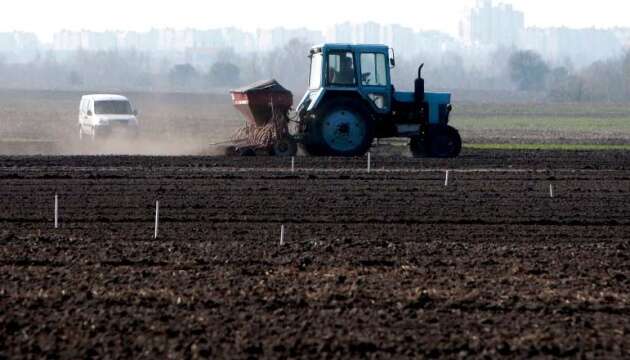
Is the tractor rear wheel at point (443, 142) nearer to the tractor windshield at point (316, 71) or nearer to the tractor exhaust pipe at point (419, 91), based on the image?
the tractor exhaust pipe at point (419, 91)

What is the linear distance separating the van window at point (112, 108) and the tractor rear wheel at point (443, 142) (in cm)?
1199

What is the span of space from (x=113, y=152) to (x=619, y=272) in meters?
23.7

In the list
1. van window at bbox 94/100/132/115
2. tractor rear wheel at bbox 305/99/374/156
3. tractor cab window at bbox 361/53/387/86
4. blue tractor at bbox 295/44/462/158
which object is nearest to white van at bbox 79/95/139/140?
van window at bbox 94/100/132/115

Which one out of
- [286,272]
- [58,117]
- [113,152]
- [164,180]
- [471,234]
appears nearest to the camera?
[286,272]

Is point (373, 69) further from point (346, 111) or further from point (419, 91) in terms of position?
point (419, 91)

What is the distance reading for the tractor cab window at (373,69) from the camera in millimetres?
29625

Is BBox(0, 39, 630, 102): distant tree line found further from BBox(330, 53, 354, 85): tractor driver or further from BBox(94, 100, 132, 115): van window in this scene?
BBox(330, 53, 354, 85): tractor driver

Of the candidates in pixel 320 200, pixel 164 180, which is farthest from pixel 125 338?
pixel 164 180

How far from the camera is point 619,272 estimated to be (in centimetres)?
1486

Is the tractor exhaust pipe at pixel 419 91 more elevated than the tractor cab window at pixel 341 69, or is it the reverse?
the tractor cab window at pixel 341 69

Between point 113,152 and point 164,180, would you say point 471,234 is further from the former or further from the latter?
point 113,152

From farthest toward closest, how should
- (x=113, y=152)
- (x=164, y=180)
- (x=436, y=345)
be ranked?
1. (x=113, y=152)
2. (x=164, y=180)
3. (x=436, y=345)

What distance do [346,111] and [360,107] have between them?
0.35 m

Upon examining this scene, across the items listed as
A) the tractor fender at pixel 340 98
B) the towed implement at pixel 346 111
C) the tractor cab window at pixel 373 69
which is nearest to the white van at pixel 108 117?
the towed implement at pixel 346 111
